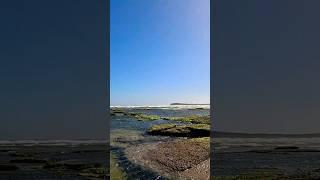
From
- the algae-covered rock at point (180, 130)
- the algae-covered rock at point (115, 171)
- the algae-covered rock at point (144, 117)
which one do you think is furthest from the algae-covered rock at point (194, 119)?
the algae-covered rock at point (115, 171)

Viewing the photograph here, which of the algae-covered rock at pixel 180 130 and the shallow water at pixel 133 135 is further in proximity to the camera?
the algae-covered rock at pixel 180 130

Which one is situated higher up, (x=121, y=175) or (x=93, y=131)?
(x=93, y=131)

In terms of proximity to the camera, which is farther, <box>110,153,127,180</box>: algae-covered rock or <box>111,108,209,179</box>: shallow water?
<box>111,108,209,179</box>: shallow water

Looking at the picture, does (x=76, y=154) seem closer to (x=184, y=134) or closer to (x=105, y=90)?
(x=184, y=134)

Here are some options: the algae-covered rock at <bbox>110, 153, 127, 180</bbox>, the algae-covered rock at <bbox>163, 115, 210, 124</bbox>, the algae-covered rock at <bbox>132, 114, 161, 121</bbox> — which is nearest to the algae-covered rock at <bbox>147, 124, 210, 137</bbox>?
the algae-covered rock at <bbox>163, 115, 210, 124</bbox>

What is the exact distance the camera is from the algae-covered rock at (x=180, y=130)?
48.3 feet

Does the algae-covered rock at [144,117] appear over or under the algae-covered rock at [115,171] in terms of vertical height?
over

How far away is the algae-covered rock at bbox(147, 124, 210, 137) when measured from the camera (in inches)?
579

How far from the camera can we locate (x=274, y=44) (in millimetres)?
14586

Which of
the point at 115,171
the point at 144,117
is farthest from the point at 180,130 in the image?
the point at 115,171

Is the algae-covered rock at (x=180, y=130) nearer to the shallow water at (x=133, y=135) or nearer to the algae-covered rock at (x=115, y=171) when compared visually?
the shallow water at (x=133, y=135)

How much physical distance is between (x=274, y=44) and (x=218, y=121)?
3707mm

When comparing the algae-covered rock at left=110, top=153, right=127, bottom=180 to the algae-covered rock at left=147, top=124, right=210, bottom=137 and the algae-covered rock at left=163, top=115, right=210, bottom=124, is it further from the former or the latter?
the algae-covered rock at left=163, top=115, right=210, bottom=124

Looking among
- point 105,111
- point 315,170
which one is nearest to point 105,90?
point 105,111
